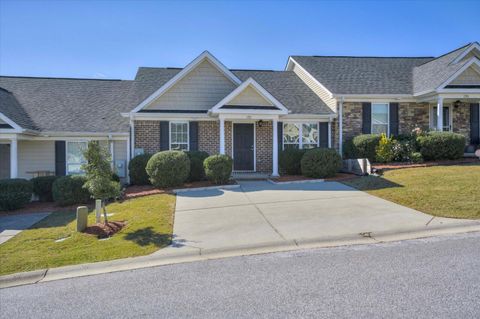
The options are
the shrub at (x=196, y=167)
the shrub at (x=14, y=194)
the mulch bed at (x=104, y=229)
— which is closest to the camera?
the mulch bed at (x=104, y=229)

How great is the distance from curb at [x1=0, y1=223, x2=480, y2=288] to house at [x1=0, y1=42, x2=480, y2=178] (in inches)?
320

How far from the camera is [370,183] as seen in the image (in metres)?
12.1

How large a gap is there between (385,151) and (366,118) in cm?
268

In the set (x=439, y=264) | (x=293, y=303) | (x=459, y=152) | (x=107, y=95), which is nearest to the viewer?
(x=293, y=303)

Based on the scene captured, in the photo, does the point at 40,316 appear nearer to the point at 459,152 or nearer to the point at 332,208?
the point at 332,208

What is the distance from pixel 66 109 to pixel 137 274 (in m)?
14.0

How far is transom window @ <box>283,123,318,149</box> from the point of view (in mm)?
16750

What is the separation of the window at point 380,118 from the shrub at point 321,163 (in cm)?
436

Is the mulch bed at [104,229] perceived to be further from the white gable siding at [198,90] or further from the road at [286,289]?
the white gable siding at [198,90]

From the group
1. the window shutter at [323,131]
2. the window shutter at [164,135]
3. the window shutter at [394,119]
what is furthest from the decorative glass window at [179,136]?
the window shutter at [394,119]

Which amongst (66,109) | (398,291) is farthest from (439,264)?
(66,109)

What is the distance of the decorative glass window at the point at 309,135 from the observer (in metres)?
16.9

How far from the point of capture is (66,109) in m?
17.0

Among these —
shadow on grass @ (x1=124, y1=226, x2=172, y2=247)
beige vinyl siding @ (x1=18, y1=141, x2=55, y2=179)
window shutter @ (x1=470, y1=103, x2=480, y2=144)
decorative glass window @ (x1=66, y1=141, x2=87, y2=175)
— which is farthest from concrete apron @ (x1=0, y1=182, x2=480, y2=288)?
window shutter @ (x1=470, y1=103, x2=480, y2=144)
